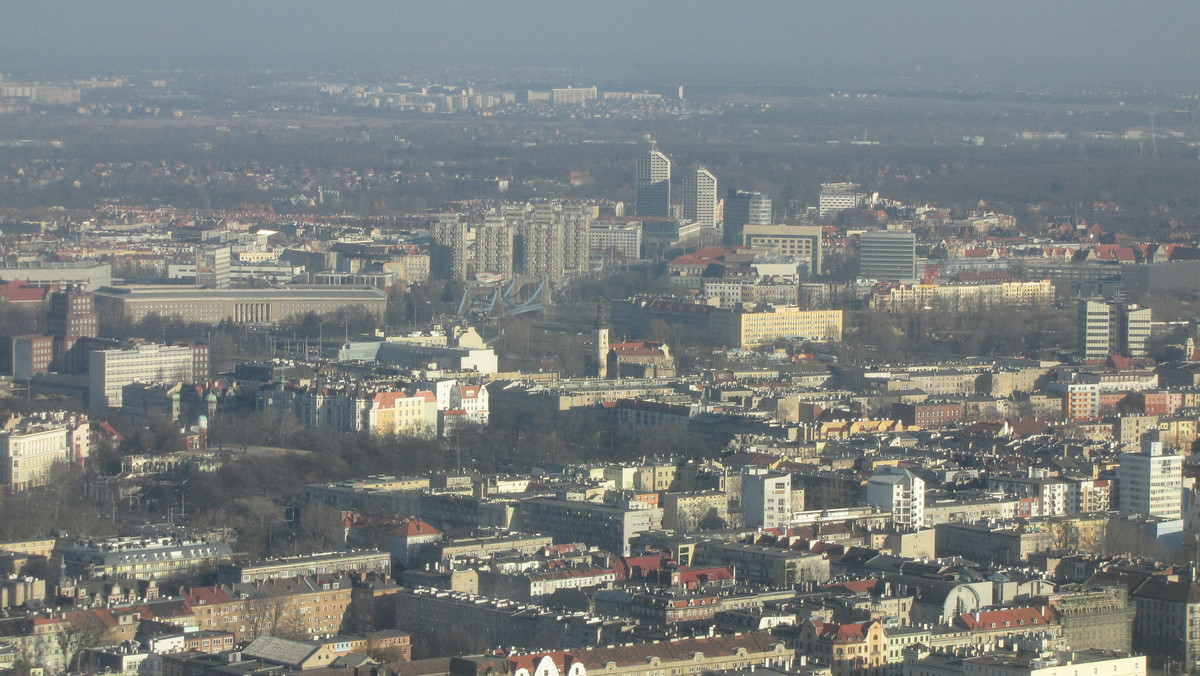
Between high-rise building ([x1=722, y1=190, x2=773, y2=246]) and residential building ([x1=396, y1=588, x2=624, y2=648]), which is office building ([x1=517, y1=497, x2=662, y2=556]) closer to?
residential building ([x1=396, y1=588, x2=624, y2=648])

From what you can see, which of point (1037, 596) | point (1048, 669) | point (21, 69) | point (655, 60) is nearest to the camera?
point (1048, 669)

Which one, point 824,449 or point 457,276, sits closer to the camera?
point 824,449

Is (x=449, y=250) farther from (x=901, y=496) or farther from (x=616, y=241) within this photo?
(x=901, y=496)

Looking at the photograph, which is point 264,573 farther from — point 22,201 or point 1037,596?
point 22,201

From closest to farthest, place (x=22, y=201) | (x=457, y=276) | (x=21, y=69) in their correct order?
(x=457, y=276) → (x=22, y=201) → (x=21, y=69)

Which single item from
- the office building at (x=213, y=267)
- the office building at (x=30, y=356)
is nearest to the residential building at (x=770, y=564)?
the office building at (x=30, y=356)

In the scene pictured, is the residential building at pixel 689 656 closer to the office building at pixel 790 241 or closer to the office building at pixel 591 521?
the office building at pixel 591 521

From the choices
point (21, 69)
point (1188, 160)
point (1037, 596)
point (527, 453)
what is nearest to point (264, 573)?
point (1037, 596)

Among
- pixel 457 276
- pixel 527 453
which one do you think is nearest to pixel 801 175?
pixel 457 276
